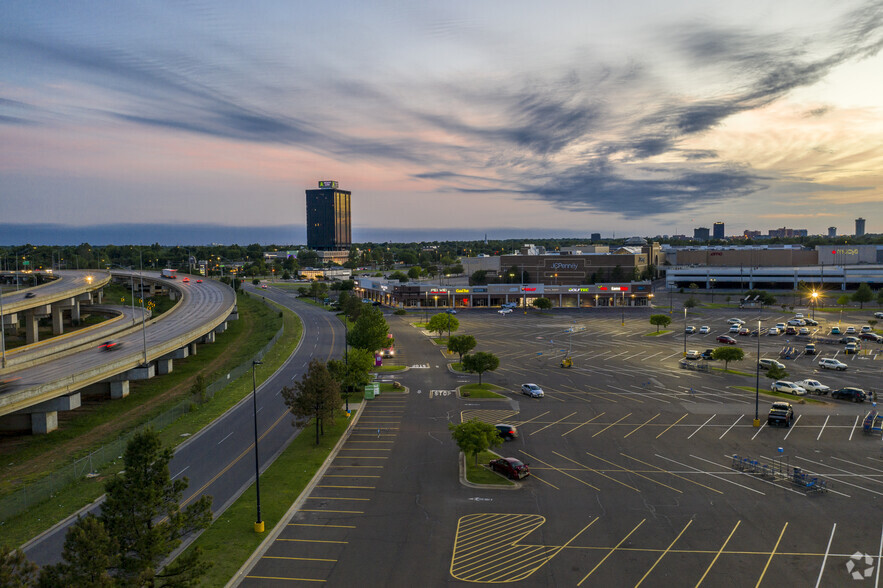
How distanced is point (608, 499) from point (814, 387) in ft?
116

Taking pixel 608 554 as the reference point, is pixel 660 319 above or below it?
above

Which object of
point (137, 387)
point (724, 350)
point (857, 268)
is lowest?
point (137, 387)

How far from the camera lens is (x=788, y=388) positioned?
Result: 162 feet

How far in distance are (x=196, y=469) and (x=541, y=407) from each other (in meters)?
28.3

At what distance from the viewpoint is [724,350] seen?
5891cm

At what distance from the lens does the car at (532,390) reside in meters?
48.8

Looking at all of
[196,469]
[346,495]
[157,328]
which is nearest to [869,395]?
[346,495]

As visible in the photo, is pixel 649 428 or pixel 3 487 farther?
pixel 649 428

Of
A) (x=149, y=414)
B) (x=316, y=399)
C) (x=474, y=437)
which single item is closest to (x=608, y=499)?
(x=474, y=437)

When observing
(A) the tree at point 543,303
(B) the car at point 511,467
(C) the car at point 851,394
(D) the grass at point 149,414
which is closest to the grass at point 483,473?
(B) the car at point 511,467

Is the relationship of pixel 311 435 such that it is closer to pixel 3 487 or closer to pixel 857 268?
pixel 3 487

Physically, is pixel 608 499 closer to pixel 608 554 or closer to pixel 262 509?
pixel 608 554

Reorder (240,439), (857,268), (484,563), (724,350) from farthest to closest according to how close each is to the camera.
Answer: (857,268), (724,350), (240,439), (484,563)

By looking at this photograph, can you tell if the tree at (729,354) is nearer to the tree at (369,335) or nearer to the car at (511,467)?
the car at (511,467)
